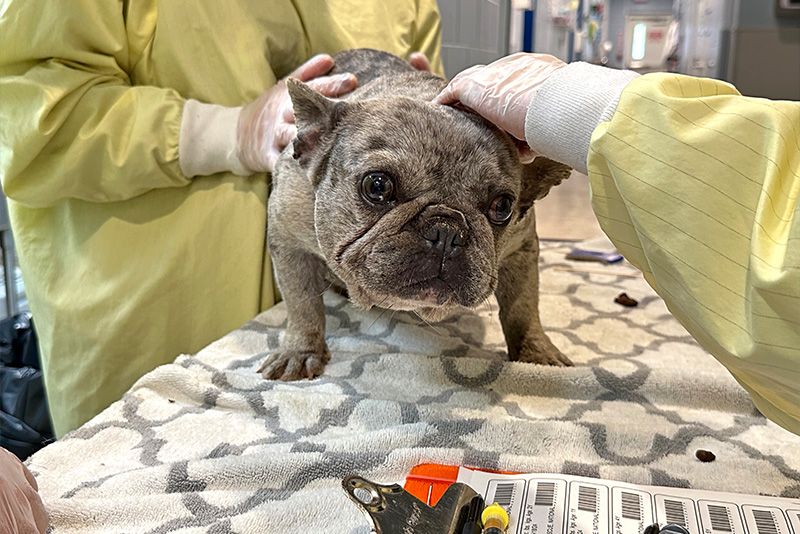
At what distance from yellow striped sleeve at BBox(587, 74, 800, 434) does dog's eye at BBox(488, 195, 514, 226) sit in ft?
1.36

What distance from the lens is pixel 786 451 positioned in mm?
961

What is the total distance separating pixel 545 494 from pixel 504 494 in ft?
0.14

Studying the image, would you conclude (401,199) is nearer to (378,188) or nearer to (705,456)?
(378,188)

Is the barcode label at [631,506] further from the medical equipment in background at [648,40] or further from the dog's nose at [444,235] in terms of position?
the medical equipment in background at [648,40]

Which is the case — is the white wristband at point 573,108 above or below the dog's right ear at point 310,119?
above

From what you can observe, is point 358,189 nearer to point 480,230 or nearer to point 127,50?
point 480,230

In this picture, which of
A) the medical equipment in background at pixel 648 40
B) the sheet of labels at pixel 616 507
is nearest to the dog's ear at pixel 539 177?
the sheet of labels at pixel 616 507

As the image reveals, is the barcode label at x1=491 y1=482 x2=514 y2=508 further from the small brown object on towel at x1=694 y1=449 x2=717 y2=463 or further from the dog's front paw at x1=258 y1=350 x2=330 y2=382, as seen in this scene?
the dog's front paw at x1=258 y1=350 x2=330 y2=382

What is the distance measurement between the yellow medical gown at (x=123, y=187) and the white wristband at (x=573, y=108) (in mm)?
695

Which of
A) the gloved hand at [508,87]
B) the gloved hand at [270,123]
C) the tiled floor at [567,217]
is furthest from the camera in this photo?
the tiled floor at [567,217]

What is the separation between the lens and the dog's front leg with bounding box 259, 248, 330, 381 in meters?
1.19

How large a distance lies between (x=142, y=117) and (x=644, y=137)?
90 cm

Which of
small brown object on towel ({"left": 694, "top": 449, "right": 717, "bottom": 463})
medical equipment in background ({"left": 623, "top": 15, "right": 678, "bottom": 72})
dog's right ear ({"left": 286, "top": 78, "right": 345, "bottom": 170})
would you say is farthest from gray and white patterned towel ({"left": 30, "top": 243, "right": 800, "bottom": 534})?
medical equipment in background ({"left": 623, "top": 15, "right": 678, "bottom": 72})

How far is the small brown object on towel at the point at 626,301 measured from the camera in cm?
165
